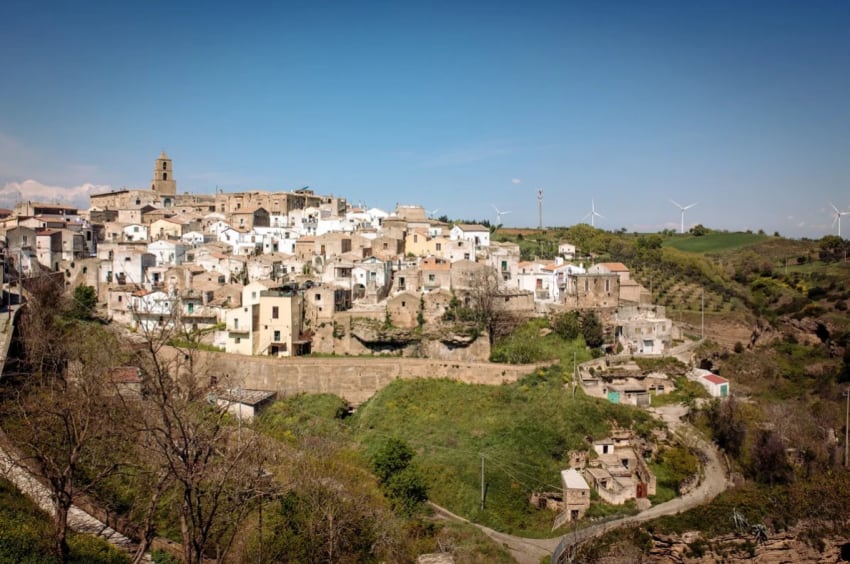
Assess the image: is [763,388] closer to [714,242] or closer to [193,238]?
[193,238]

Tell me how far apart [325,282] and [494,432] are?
14117 mm

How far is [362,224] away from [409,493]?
29.6 m

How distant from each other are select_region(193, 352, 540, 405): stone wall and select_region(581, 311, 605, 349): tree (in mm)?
5608

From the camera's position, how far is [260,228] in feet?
157

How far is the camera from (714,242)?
2990 inches

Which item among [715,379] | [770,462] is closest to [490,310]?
[715,379]

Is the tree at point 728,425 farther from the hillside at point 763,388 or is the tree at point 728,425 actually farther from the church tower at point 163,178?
the church tower at point 163,178

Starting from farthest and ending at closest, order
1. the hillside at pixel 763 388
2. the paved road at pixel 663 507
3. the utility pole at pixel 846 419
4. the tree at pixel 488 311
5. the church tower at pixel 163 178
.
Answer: the church tower at pixel 163 178
the tree at pixel 488 311
the utility pole at pixel 846 419
the hillside at pixel 763 388
the paved road at pixel 663 507

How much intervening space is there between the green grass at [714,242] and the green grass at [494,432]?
162ft

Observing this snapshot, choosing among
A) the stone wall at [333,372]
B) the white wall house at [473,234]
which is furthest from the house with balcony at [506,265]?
the stone wall at [333,372]

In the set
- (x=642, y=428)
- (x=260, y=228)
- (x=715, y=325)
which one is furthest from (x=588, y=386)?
(x=260, y=228)

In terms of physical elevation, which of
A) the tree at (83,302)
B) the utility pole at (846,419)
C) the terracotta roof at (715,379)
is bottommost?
the utility pole at (846,419)

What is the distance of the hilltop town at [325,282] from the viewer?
3084 cm

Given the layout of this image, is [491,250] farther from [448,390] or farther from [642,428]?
[642,428]
